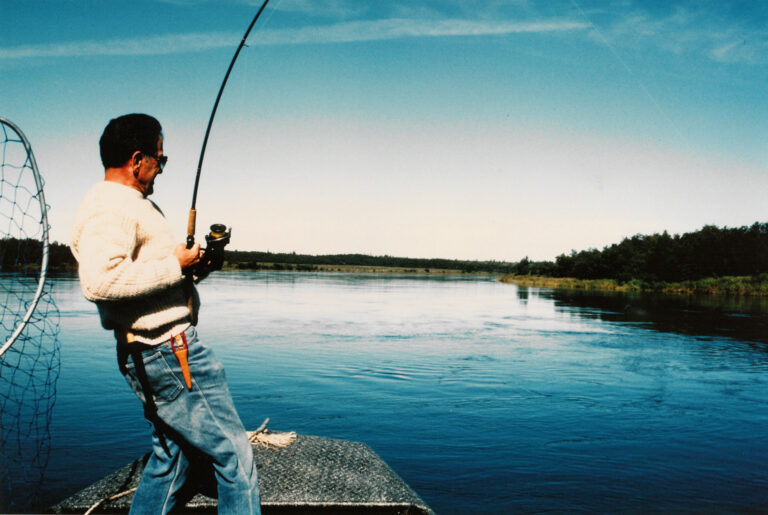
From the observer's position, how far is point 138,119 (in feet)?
8.16

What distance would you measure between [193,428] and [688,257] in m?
72.5

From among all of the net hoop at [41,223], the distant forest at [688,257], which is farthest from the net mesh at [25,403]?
the distant forest at [688,257]

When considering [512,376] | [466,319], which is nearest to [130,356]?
[512,376]

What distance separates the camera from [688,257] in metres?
66.2

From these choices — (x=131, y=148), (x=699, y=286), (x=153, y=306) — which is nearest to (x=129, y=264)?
(x=153, y=306)

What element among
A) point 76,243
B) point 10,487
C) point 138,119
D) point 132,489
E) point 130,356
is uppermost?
point 138,119

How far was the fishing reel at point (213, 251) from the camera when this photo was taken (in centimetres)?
257

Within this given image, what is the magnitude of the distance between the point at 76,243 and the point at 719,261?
234ft

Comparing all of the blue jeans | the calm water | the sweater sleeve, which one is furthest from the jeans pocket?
the calm water

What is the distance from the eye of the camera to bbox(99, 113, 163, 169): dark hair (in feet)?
8.09

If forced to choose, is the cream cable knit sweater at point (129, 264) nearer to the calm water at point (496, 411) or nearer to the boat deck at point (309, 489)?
the boat deck at point (309, 489)

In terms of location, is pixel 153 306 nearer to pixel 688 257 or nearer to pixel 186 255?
pixel 186 255

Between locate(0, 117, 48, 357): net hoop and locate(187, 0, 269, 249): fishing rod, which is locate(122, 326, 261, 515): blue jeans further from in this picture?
locate(0, 117, 48, 357): net hoop

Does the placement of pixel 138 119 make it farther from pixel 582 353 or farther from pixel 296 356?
pixel 582 353
